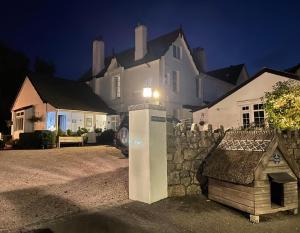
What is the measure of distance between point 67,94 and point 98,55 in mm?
6084

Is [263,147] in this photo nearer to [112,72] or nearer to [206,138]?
[206,138]

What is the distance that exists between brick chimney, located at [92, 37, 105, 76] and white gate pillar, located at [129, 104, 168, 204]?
22.2 meters

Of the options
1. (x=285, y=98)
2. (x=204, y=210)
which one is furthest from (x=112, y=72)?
(x=204, y=210)

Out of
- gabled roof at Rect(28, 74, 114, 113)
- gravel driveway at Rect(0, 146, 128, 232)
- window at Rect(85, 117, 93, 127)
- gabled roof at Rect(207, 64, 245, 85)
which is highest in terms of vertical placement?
gabled roof at Rect(207, 64, 245, 85)

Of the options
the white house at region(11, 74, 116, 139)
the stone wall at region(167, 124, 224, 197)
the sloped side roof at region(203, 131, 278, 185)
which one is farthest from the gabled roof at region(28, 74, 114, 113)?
the sloped side roof at region(203, 131, 278, 185)

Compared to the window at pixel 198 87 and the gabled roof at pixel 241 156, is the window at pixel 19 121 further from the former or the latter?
the gabled roof at pixel 241 156

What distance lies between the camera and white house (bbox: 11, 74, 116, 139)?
21.6 metres

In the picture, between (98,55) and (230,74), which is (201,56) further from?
(98,55)

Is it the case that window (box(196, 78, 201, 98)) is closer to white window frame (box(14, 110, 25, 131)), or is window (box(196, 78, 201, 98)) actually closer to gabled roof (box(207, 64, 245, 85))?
gabled roof (box(207, 64, 245, 85))

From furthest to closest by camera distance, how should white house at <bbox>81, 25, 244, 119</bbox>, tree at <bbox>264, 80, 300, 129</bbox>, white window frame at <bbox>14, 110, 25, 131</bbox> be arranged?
white window frame at <bbox>14, 110, 25, 131</bbox> < white house at <bbox>81, 25, 244, 119</bbox> < tree at <bbox>264, 80, 300, 129</bbox>

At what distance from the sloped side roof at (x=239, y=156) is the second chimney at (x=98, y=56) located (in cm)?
2319

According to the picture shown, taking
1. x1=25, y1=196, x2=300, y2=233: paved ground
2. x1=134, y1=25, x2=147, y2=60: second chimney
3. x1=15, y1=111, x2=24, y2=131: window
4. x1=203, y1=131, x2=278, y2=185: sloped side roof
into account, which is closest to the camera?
x1=25, y1=196, x2=300, y2=233: paved ground

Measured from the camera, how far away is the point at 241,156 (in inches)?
237

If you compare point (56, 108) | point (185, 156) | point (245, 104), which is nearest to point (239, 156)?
point (185, 156)
